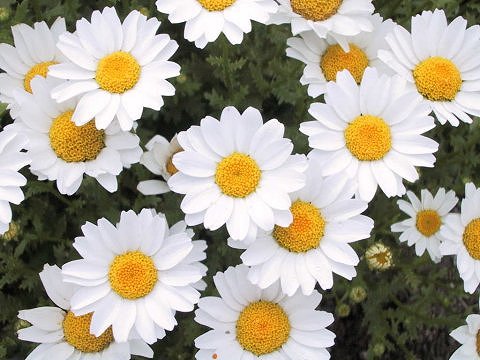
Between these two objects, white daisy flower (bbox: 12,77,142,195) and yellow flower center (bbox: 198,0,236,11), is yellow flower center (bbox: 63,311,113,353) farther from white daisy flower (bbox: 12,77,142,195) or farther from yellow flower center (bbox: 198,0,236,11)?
yellow flower center (bbox: 198,0,236,11)

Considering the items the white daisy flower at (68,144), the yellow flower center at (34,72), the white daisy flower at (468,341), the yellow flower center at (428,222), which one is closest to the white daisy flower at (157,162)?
the white daisy flower at (68,144)

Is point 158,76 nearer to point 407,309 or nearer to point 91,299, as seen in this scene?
point 91,299

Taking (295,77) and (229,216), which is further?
(295,77)

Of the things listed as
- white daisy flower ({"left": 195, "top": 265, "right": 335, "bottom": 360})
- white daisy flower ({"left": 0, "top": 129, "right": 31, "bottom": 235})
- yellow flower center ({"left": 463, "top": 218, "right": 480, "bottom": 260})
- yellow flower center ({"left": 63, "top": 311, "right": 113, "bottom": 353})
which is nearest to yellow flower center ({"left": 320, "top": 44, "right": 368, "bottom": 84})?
yellow flower center ({"left": 463, "top": 218, "right": 480, "bottom": 260})

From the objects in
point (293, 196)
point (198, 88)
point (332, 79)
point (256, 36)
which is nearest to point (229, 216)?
point (293, 196)

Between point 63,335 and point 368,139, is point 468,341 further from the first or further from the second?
point 63,335

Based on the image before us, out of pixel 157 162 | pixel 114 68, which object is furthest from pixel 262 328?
pixel 114 68

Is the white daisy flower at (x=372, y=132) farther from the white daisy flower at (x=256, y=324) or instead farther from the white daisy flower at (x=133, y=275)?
the white daisy flower at (x=133, y=275)
